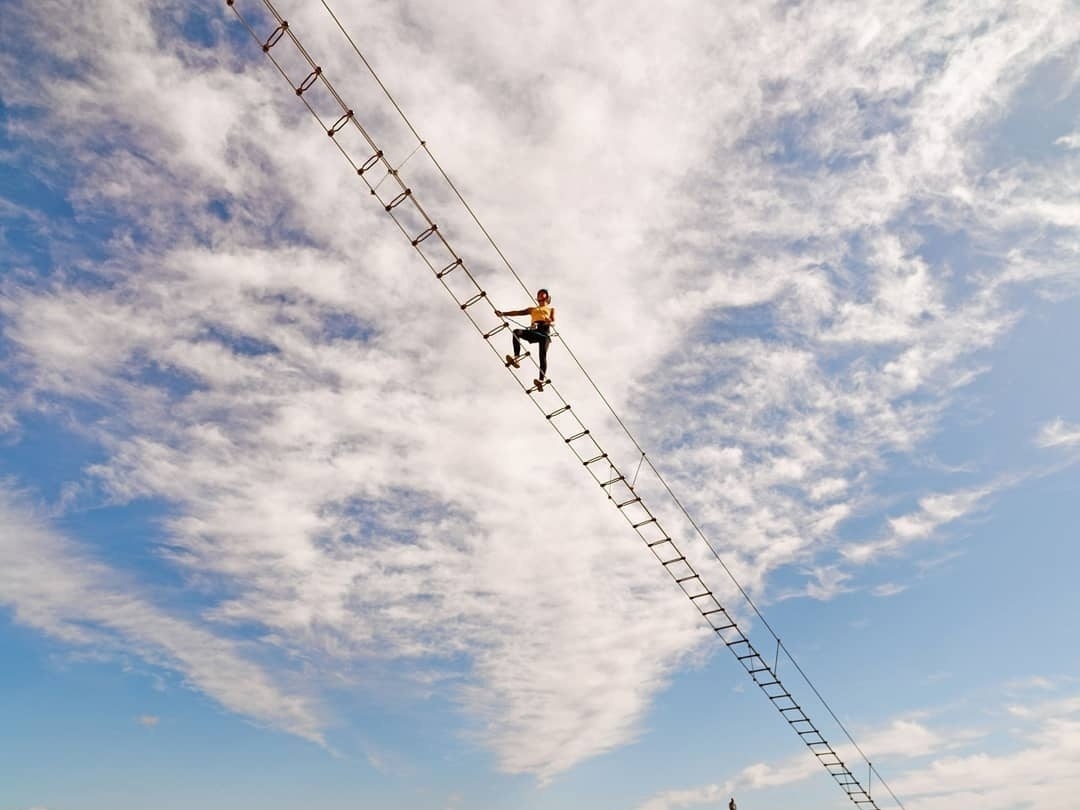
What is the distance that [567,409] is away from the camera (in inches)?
814

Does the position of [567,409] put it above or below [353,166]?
below

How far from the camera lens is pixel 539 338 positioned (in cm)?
2064

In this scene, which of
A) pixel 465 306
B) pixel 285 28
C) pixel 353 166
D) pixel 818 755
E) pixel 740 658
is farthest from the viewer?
Result: pixel 818 755

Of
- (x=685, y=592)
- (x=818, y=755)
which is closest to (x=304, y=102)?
(x=685, y=592)

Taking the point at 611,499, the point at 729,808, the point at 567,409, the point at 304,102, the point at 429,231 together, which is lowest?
the point at 729,808

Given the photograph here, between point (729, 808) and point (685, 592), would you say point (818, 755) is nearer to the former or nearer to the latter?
point (729, 808)

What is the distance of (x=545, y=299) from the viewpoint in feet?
69.3

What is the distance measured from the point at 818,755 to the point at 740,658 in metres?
10.1

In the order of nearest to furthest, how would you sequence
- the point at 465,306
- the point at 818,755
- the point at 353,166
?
the point at 353,166 → the point at 465,306 → the point at 818,755

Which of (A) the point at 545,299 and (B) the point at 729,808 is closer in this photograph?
(A) the point at 545,299

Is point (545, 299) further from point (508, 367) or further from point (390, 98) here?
point (390, 98)

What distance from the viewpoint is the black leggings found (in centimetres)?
2061

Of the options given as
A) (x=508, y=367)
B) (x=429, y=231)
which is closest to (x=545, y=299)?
(x=508, y=367)

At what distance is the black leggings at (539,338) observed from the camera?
20.6 meters
